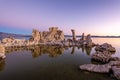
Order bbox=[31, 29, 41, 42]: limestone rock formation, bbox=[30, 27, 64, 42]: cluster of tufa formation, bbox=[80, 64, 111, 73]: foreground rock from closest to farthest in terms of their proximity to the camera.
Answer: bbox=[80, 64, 111, 73]: foreground rock, bbox=[31, 29, 41, 42]: limestone rock formation, bbox=[30, 27, 64, 42]: cluster of tufa formation

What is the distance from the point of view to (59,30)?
432ft

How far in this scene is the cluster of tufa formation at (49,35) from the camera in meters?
110

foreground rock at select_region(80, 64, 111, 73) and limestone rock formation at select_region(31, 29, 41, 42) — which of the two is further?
limestone rock formation at select_region(31, 29, 41, 42)

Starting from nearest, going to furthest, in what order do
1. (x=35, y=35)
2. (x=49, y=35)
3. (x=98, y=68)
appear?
(x=98, y=68)
(x=35, y=35)
(x=49, y=35)

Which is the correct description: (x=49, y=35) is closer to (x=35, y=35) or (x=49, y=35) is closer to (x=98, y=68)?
(x=35, y=35)

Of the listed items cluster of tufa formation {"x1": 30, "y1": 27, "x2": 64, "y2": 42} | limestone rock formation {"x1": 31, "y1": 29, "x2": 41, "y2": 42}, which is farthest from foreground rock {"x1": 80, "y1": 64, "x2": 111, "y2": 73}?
cluster of tufa formation {"x1": 30, "y1": 27, "x2": 64, "y2": 42}

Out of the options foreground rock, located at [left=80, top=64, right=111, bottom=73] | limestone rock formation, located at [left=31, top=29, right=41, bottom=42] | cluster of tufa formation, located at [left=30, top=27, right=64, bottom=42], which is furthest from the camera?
cluster of tufa formation, located at [left=30, top=27, right=64, bottom=42]

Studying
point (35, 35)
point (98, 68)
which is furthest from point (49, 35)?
point (98, 68)

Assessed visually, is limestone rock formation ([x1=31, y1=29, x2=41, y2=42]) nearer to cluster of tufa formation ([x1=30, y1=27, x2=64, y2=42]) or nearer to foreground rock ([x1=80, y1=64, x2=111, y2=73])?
cluster of tufa formation ([x1=30, y1=27, x2=64, y2=42])

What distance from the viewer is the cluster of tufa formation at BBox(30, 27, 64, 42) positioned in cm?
11012

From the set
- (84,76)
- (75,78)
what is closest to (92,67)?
(84,76)

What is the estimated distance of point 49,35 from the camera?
396 ft

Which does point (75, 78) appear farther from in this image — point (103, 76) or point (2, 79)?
point (2, 79)

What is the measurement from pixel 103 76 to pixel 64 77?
27.3ft
